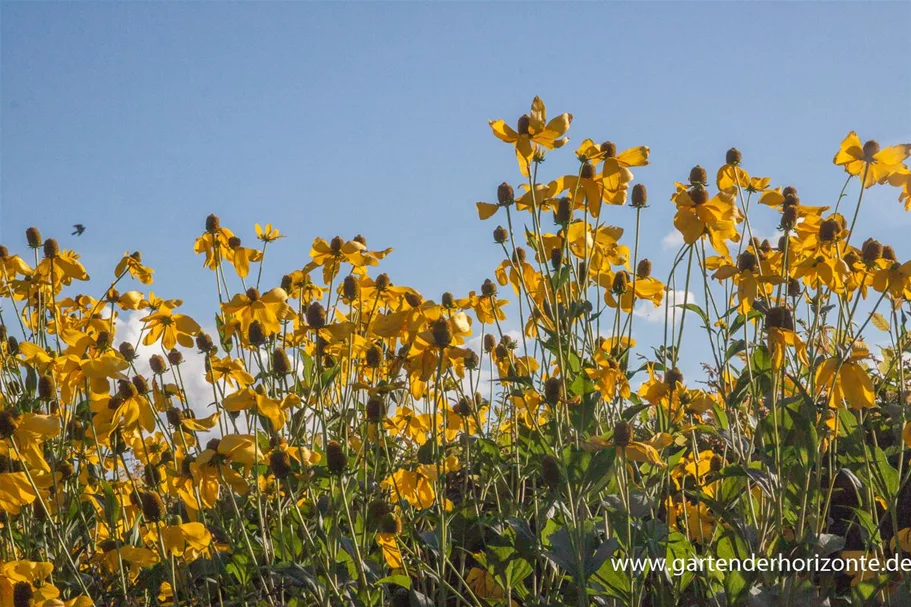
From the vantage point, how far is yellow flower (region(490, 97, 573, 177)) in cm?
186

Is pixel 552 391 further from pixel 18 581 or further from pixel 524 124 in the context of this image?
pixel 18 581

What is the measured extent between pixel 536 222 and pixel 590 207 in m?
0.37

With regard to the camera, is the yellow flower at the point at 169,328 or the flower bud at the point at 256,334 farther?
the yellow flower at the point at 169,328

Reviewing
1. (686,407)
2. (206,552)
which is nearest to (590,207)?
(686,407)

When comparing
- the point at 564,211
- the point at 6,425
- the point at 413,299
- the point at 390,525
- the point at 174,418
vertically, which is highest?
the point at 564,211

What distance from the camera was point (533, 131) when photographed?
6.13 ft

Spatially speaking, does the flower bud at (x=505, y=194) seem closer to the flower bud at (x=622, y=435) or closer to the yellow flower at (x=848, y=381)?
the flower bud at (x=622, y=435)

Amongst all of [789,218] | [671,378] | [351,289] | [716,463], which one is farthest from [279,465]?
[716,463]

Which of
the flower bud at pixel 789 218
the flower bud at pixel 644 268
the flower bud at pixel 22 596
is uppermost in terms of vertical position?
the flower bud at pixel 644 268

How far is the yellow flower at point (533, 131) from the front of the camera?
1.86 m

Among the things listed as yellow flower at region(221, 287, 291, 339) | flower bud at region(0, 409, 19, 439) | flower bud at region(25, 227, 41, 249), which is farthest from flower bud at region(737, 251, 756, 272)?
flower bud at region(25, 227, 41, 249)

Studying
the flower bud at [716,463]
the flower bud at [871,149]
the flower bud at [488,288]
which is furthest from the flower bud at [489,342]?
the flower bud at [871,149]

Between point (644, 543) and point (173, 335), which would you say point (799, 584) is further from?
point (173, 335)

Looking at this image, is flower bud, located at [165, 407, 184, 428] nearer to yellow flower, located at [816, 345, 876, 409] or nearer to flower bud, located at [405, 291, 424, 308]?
flower bud, located at [405, 291, 424, 308]
